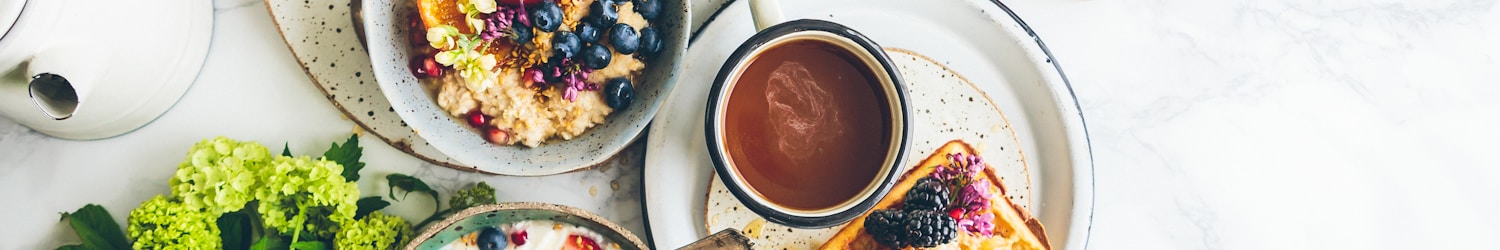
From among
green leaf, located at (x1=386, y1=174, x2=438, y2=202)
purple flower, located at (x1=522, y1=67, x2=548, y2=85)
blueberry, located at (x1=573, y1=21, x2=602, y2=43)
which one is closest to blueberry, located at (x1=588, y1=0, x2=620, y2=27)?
blueberry, located at (x1=573, y1=21, x2=602, y2=43)

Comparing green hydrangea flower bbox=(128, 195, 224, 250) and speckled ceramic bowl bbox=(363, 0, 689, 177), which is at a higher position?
speckled ceramic bowl bbox=(363, 0, 689, 177)

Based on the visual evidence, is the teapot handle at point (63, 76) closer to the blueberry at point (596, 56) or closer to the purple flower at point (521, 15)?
the purple flower at point (521, 15)

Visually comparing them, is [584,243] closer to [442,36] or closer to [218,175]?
[442,36]

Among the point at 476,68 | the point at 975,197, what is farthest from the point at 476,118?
the point at 975,197

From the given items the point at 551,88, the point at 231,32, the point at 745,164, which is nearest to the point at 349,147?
the point at 231,32

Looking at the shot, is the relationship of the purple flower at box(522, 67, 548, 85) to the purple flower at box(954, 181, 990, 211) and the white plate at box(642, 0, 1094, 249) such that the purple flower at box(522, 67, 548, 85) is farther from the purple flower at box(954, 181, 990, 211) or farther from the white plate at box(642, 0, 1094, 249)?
the purple flower at box(954, 181, 990, 211)
